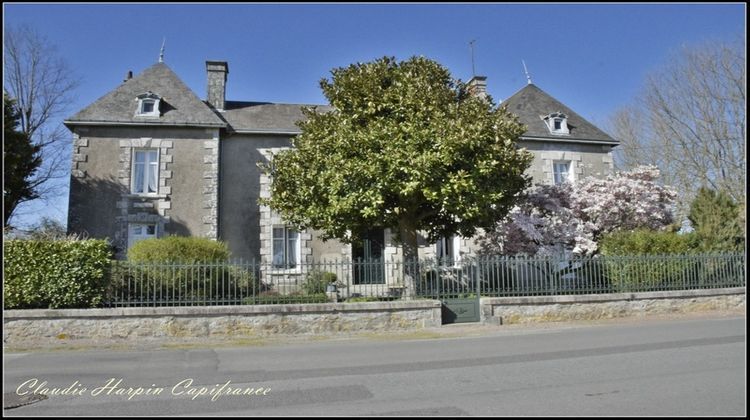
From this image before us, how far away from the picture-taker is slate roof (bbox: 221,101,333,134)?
65.5 feet

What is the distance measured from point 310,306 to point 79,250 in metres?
4.90

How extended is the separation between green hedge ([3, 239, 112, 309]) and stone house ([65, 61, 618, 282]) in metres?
6.38

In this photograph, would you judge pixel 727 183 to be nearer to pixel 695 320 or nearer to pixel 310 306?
pixel 695 320

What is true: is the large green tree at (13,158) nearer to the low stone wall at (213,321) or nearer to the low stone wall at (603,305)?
the low stone wall at (213,321)

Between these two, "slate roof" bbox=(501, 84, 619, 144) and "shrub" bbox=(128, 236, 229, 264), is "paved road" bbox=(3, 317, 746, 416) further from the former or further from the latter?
"slate roof" bbox=(501, 84, 619, 144)

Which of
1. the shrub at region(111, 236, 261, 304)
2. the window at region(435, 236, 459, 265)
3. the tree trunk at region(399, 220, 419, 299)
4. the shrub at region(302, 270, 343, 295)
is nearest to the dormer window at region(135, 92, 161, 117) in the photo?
the shrub at region(111, 236, 261, 304)

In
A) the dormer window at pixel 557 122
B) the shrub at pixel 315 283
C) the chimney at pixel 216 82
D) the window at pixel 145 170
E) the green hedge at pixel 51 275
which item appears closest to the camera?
the green hedge at pixel 51 275

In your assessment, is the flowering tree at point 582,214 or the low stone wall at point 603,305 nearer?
the low stone wall at point 603,305

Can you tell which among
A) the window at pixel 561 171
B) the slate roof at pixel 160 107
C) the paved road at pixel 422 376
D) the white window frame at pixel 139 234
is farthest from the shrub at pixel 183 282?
the window at pixel 561 171

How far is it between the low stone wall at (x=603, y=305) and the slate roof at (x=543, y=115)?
877cm

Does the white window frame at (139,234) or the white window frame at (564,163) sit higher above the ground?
the white window frame at (564,163)

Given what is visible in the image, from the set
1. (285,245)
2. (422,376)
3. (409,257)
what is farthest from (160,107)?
(422,376)

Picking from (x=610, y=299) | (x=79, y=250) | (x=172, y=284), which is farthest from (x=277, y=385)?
(x=610, y=299)

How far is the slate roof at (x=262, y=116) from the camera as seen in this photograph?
19969 mm
